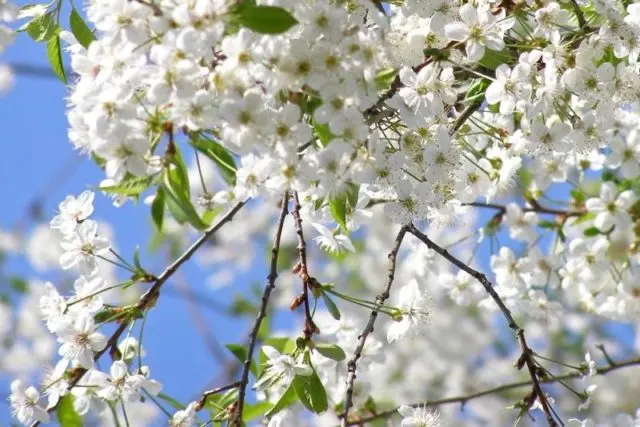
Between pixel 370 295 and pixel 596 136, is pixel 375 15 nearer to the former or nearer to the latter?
pixel 596 136

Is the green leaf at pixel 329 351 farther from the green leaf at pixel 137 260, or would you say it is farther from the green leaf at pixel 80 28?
the green leaf at pixel 80 28

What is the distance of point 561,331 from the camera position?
17.9 ft

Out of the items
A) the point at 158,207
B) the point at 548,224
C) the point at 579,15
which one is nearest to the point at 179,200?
the point at 158,207

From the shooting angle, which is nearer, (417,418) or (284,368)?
(284,368)

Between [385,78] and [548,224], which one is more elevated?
[385,78]

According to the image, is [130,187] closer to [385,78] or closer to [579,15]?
[385,78]

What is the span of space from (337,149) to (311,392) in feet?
1.79

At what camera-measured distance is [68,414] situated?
1.96 meters

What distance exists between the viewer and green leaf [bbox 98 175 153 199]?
1.52 m

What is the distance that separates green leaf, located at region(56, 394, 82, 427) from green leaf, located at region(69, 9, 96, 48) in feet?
2.16

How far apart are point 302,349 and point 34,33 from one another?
2.47 ft

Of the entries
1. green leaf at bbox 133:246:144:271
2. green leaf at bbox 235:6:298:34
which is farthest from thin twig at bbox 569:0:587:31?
green leaf at bbox 133:246:144:271

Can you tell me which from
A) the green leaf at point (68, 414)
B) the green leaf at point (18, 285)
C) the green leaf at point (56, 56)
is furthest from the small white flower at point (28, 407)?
the green leaf at point (18, 285)

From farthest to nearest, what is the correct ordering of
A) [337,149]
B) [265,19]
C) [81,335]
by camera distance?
[81,335] → [337,149] → [265,19]
